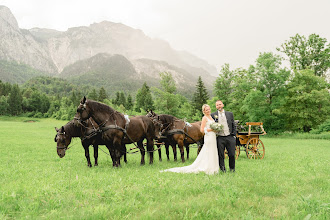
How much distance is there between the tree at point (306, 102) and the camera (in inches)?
1347

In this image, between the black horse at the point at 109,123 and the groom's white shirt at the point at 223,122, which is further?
the black horse at the point at 109,123

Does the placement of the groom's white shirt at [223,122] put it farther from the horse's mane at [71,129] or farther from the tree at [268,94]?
the tree at [268,94]

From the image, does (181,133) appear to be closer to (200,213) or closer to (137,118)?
(137,118)

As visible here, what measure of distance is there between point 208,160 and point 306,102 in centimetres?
3543

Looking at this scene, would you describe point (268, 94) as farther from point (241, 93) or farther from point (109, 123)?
point (109, 123)

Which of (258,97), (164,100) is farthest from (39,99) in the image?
(258,97)

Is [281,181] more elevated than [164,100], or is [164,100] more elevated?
[164,100]

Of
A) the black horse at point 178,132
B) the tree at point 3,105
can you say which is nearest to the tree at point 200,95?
the black horse at point 178,132

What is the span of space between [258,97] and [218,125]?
30.4 meters

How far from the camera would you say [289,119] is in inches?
1447

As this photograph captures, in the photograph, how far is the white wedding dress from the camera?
744 cm

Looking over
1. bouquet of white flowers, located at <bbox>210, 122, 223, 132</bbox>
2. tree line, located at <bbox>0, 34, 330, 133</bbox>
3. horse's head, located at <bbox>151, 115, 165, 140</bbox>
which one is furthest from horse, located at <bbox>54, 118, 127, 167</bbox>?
tree line, located at <bbox>0, 34, 330, 133</bbox>

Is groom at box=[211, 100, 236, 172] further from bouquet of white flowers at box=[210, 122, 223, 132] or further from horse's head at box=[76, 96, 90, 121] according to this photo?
horse's head at box=[76, 96, 90, 121]

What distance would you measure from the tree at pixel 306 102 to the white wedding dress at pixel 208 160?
32.3 m
